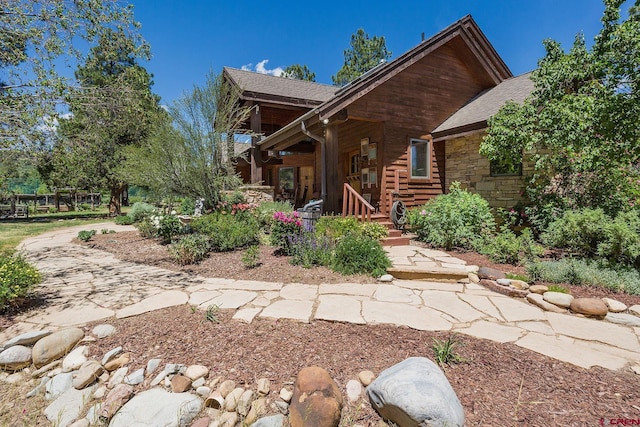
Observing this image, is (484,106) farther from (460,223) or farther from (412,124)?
(460,223)

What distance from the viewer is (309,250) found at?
464cm

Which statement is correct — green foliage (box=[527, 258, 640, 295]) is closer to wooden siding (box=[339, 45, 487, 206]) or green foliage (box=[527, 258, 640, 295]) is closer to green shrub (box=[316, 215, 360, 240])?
green shrub (box=[316, 215, 360, 240])

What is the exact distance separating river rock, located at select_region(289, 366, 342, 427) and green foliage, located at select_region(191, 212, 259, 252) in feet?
14.0

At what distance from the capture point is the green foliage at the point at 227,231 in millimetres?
5664

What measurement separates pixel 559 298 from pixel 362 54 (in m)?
26.1

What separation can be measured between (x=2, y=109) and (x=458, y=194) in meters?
7.86

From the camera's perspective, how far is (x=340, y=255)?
14.4 feet

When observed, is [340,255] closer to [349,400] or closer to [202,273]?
[202,273]

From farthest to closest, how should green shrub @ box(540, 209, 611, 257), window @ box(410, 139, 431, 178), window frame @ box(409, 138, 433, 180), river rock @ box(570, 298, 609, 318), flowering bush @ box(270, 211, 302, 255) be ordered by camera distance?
window @ box(410, 139, 431, 178) < window frame @ box(409, 138, 433, 180) < flowering bush @ box(270, 211, 302, 255) < green shrub @ box(540, 209, 611, 257) < river rock @ box(570, 298, 609, 318)

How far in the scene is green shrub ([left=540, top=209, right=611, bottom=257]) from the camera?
4082 mm

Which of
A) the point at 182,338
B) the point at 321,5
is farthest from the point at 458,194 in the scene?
the point at 321,5

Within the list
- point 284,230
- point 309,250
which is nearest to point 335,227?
point 284,230

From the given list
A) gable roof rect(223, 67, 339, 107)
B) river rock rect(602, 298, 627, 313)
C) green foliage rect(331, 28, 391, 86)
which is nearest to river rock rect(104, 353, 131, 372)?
river rock rect(602, 298, 627, 313)

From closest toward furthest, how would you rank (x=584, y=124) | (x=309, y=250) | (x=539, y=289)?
(x=539, y=289)
(x=584, y=124)
(x=309, y=250)
